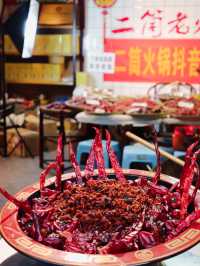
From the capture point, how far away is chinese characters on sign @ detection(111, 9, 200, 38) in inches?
276

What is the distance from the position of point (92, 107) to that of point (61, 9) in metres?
3.07

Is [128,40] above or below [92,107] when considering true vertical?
above

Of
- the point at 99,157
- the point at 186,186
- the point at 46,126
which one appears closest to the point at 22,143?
A: the point at 46,126

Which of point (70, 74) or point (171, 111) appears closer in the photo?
point (171, 111)

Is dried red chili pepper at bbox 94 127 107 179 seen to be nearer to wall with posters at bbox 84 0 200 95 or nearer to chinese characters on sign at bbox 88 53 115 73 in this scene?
wall with posters at bbox 84 0 200 95

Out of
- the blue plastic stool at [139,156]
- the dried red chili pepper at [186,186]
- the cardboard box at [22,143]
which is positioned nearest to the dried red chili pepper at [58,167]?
the dried red chili pepper at [186,186]

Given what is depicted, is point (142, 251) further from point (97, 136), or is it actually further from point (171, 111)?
point (171, 111)

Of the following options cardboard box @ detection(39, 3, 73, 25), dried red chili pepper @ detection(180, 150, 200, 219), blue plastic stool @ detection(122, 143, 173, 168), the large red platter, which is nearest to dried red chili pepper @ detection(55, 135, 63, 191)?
the large red platter

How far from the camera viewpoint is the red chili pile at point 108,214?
128 centimetres

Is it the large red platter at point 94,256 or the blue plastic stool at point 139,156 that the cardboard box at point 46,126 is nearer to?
the blue plastic stool at point 139,156

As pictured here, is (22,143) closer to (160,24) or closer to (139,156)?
(139,156)

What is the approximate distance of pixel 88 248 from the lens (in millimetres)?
1243

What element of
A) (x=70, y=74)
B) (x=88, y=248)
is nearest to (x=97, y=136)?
(x=88, y=248)

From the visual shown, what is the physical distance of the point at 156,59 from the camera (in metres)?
7.23
